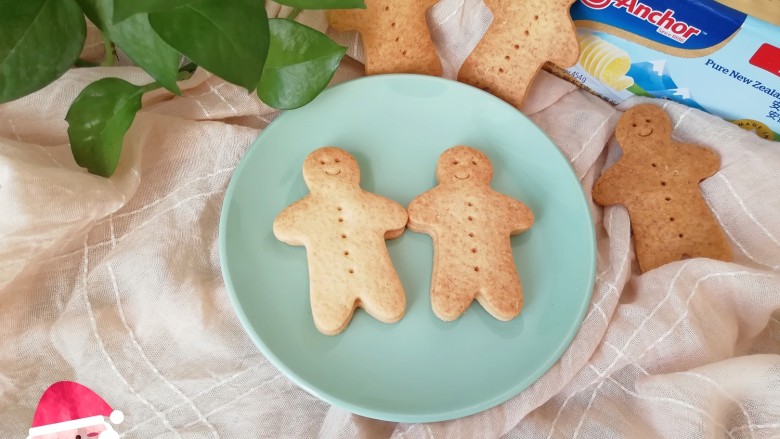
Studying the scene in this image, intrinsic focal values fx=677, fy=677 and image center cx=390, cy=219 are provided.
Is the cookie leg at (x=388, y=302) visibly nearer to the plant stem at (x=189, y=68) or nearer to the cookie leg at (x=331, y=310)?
the cookie leg at (x=331, y=310)

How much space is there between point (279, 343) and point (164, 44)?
32cm

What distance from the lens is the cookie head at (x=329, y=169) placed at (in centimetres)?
Answer: 80

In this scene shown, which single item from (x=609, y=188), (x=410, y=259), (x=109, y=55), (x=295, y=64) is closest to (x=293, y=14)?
(x=295, y=64)

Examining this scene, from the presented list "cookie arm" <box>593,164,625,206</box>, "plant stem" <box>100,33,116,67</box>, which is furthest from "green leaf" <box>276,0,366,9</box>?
"cookie arm" <box>593,164,625,206</box>

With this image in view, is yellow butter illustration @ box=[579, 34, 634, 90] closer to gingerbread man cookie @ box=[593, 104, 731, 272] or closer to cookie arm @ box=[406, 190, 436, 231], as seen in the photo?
gingerbread man cookie @ box=[593, 104, 731, 272]

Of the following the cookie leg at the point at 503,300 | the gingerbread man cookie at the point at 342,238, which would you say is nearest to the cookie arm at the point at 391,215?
the gingerbread man cookie at the point at 342,238

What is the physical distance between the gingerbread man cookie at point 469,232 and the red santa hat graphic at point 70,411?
368 millimetres

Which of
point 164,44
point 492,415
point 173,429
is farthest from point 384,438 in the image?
point 164,44

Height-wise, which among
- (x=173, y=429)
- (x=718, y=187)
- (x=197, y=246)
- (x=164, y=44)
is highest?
(x=164, y=44)

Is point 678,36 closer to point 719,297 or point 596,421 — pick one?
point 719,297

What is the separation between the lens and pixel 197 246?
0.79 metres

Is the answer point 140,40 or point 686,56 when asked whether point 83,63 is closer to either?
point 140,40

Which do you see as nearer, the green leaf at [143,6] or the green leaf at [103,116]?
the green leaf at [143,6]

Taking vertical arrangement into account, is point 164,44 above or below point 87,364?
above
